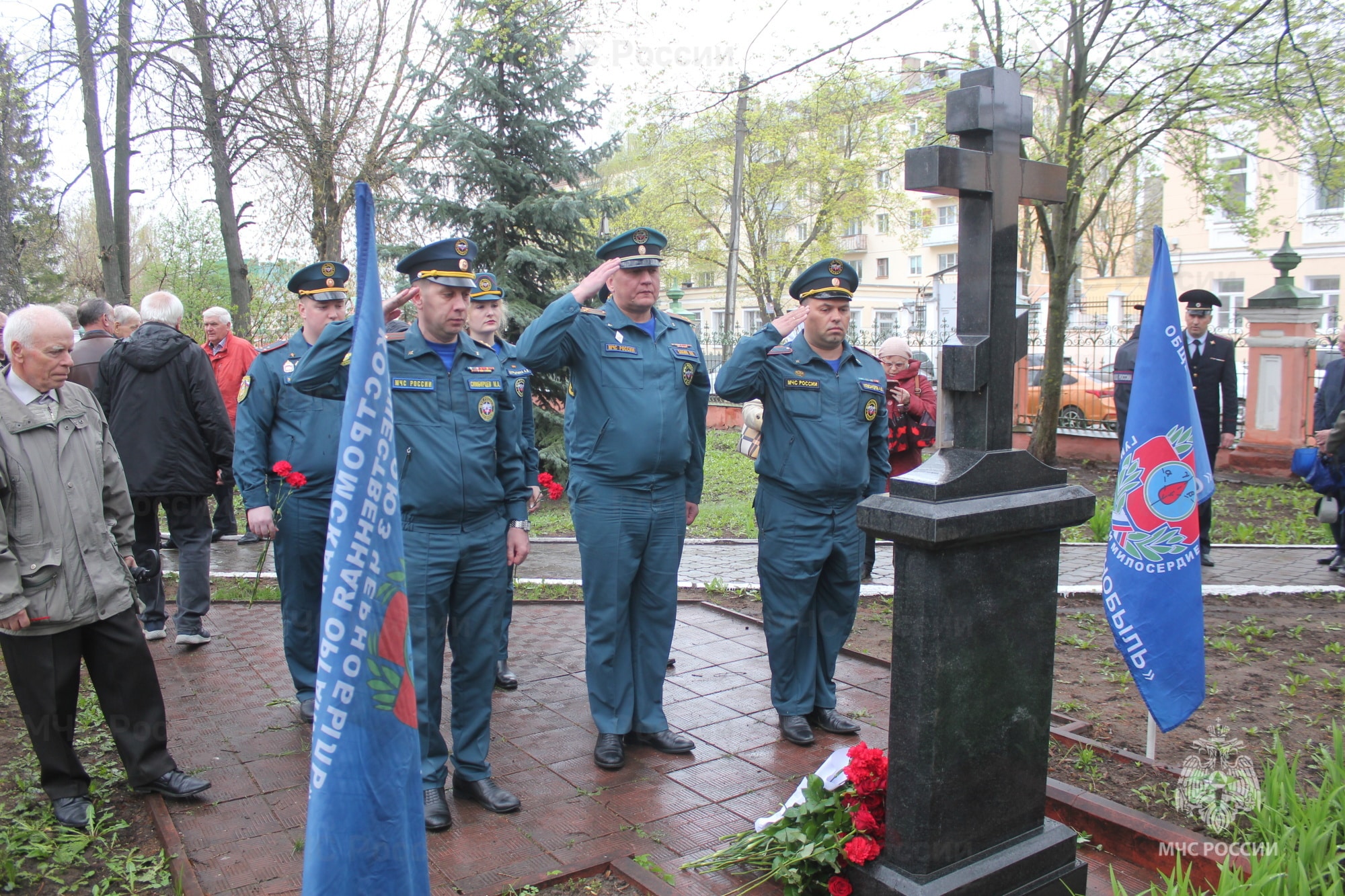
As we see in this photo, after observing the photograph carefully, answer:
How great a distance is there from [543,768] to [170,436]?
3.40 meters

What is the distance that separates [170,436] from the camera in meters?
6.05

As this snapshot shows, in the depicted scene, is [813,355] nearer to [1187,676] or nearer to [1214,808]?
[1187,676]

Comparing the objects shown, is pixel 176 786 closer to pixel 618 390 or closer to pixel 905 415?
pixel 618 390

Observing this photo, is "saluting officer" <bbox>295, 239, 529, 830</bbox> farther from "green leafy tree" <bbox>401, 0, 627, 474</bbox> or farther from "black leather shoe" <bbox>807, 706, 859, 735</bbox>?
"green leafy tree" <bbox>401, 0, 627, 474</bbox>

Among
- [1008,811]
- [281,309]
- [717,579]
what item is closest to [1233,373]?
[717,579]

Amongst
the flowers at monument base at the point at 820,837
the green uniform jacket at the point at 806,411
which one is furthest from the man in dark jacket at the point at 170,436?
the flowers at monument base at the point at 820,837

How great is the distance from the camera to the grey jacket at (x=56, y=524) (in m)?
3.66

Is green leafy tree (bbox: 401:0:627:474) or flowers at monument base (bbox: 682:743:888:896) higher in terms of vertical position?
green leafy tree (bbox: 401:0:627:474)

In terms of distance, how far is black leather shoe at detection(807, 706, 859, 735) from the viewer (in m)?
4.68

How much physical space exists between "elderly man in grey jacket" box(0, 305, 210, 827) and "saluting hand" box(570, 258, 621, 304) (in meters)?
1.96

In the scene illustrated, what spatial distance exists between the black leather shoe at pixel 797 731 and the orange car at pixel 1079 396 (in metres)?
13.6

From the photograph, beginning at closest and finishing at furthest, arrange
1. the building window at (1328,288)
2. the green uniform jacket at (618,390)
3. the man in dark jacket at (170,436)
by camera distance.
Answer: the green uniform jacket at (618,390) < the man in dark jacket at (170,436) < the building window at (1328,288)

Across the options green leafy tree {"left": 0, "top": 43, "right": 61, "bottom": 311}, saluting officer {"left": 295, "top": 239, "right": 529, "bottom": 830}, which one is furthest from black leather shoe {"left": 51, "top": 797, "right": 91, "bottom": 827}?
green leafy tree {"left": 0, "top": 43, "right": 61, "bottom": 311}

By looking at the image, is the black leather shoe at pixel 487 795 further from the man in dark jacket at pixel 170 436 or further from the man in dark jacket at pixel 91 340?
the man in dark jacket at pixel 91 340
